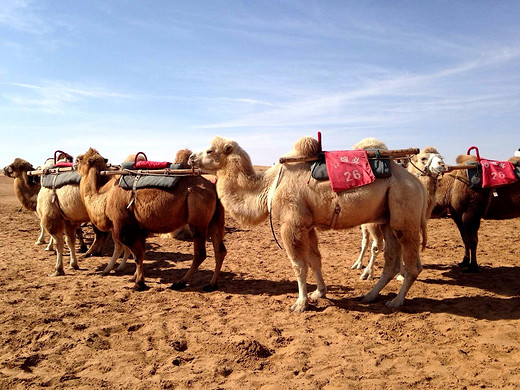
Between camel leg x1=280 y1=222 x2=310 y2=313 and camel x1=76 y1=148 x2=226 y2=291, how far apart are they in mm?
1876

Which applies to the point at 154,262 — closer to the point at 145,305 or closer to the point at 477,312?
the point at 145,305

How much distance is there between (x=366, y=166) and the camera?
214 inches

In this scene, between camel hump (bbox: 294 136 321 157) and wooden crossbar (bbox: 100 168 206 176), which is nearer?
camel hump (bbox: 294 136 321 157)

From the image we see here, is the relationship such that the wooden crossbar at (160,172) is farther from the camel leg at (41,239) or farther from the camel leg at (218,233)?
the camel leg at (41,239)

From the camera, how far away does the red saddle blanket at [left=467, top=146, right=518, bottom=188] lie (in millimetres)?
7395

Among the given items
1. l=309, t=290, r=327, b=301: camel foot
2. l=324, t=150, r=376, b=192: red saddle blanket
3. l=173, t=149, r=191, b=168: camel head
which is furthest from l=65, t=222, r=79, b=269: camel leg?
l=324, t=150, r=376, b=192: red saddle blanket

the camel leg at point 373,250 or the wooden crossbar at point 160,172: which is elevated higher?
the wooden crossbar at point 160,172

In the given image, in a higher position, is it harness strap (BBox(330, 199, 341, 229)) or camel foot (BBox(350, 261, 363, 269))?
harness strap (BBox(330, 199, 341, 229))

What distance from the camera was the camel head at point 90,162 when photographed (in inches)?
301

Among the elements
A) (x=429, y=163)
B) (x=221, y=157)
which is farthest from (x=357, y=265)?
(x=221, y=157)

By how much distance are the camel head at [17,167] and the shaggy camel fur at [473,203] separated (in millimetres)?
10617

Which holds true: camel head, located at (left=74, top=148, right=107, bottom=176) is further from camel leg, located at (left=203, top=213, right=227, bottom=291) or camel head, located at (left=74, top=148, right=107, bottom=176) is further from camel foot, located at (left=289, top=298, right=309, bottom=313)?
camel foot, located at (left=289, top=298, right=309, bottom=313)

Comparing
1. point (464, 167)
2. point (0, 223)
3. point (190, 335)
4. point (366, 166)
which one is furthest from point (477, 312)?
point (0, 223)

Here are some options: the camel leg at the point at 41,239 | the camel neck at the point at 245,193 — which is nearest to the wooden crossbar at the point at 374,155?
the camel neck at the point at 245,193
